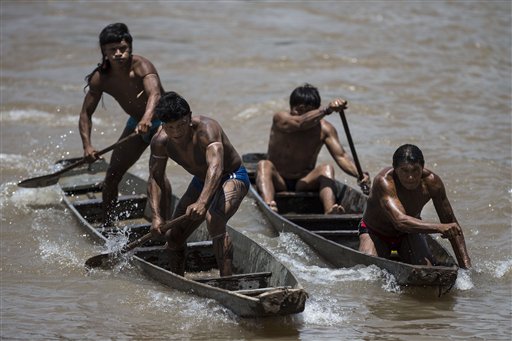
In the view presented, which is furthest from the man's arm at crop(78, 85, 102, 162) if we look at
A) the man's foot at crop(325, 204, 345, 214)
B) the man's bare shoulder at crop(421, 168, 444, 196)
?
the man's bare shoulder at crop(421, 168, 444, 196)

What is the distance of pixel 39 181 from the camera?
35.0 ft

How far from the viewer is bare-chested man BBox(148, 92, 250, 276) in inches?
289

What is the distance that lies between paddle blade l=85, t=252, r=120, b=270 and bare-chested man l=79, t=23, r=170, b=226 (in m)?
1.26

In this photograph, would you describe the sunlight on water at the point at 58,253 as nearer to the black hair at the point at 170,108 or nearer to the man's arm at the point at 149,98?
the man's arm at the point at 149,98

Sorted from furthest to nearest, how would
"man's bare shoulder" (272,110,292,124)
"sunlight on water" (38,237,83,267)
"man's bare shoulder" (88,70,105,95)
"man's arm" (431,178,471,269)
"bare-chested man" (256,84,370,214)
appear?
"man's bare shoulder" (272,110,292,124)
"bare-chested man" (256,84,370,214)
"man's bare shoulder" (88,70,105,95)
"sunlight on water" (38,237,83,267)
"man's arm" (431,178,471,269)

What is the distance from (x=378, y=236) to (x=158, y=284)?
194cm

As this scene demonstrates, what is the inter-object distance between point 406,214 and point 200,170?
1.75 meters

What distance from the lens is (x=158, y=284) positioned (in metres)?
8.07

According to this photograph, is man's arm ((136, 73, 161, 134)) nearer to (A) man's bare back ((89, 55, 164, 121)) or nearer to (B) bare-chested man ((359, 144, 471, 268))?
(A) man's bare back ((89, 55, 164, 121))

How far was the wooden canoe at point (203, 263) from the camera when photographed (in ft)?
22.8

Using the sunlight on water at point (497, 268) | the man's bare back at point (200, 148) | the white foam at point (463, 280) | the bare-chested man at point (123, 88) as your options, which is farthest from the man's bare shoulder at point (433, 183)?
the bare-chested man at point (123, 88)

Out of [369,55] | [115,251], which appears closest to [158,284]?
[115,251]

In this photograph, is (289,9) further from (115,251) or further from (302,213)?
(115,251)

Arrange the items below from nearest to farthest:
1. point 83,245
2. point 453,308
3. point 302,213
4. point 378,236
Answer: point 453,308
point 378,236
point 83,245
point 302,213
